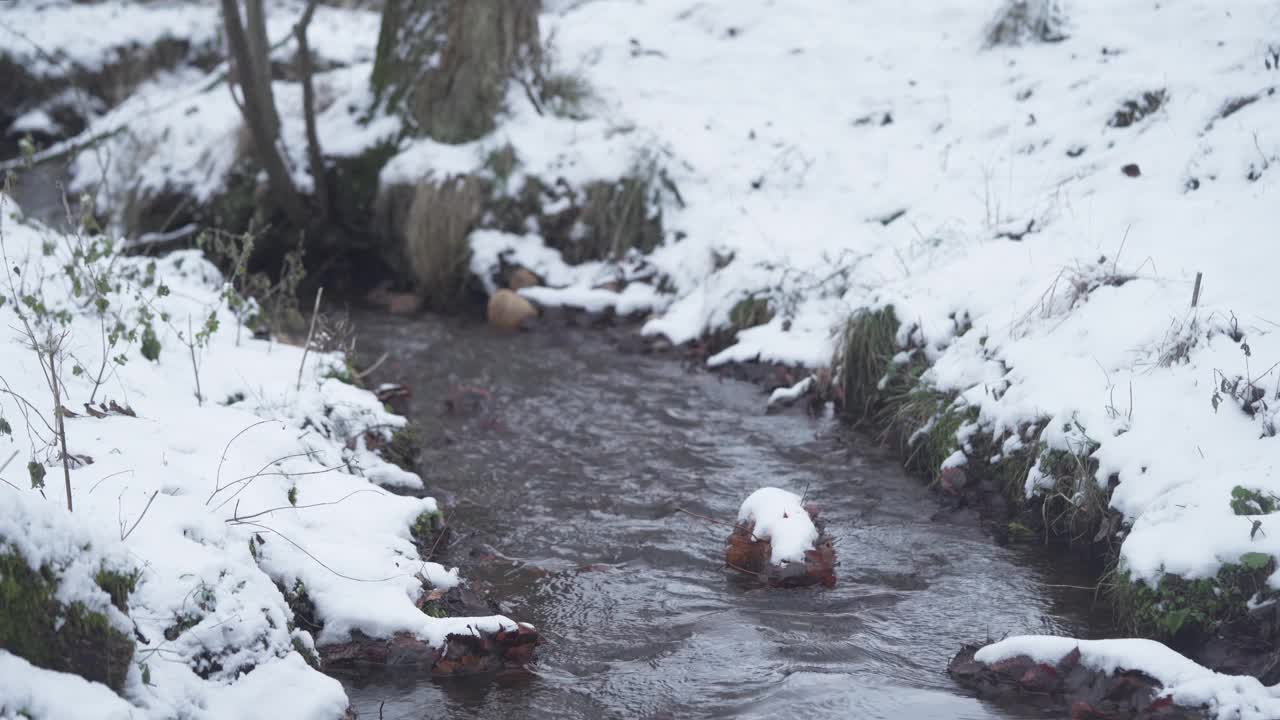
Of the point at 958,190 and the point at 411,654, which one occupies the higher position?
the point at 958,190

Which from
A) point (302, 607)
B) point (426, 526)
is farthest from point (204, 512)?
point (426, 526)

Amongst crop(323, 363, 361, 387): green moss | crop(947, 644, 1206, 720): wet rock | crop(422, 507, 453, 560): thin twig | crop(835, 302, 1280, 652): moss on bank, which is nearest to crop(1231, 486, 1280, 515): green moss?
crop(835, 302, 1280, 652): moss on bank

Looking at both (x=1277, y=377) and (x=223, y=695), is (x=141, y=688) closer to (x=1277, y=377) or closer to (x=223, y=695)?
(x=223, y=695)

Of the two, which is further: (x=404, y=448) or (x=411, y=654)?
(x=404, y=448)

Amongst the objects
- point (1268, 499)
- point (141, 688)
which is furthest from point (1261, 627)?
point (141, 688)

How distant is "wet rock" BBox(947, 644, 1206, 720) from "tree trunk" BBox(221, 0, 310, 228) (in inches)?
315

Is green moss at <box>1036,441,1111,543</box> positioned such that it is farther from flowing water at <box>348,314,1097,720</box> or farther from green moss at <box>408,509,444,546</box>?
green moss at <box>408,509,444,546</box>

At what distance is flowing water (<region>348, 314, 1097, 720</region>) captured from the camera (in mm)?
3289

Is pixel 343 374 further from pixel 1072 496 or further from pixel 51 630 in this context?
pixel 1072 496

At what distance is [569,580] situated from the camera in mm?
4191

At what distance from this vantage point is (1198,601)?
339cm

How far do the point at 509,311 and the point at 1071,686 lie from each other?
20.1 feet

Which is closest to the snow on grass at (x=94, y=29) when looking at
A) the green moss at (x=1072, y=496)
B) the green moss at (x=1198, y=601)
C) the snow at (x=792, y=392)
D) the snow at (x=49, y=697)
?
the snow at (x=792, y=392)

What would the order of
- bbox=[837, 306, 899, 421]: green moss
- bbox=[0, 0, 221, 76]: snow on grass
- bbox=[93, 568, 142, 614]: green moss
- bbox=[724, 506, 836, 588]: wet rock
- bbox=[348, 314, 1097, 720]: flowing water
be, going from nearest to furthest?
bbox=[93, 568, 142, 614]: green moss, bbox=[348, 314, 1097, 720]: flowing water, bbox=[724, 506, 836, 588]: wet rock, bbox=[837, 306, 899, 421]: green moss, bbox=[0, 0, 221, 76]: snow on grass
